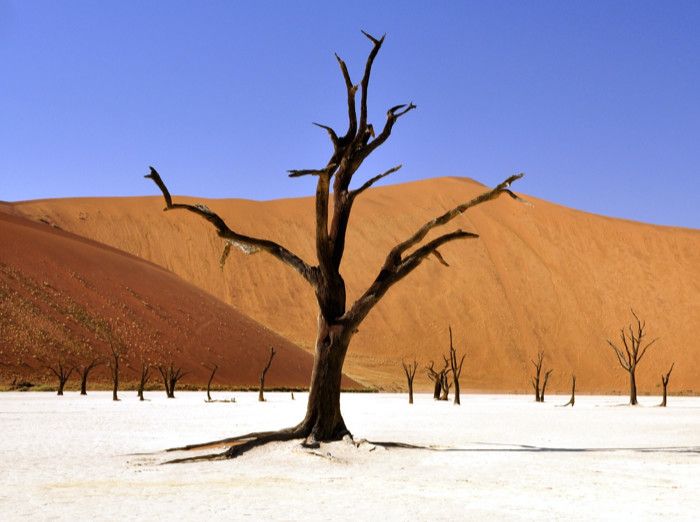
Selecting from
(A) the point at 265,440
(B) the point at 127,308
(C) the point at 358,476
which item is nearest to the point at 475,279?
(B) the point at 127,308

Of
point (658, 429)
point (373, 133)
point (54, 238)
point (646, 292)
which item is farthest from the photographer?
point (646, 292)

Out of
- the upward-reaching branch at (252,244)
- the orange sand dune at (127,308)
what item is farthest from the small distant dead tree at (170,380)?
the upward-reaching branch at (252,244)

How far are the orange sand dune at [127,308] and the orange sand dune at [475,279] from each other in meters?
9.11

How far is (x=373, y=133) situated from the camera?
1484 centimetres

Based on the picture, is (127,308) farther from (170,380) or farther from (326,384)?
(326,384)

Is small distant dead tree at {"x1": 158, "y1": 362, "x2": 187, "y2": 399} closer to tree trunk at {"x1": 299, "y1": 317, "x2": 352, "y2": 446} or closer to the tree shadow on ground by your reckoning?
the tree shadow on ground

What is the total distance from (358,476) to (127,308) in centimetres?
4842

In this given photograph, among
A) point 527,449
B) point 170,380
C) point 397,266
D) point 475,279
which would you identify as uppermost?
point 475,279

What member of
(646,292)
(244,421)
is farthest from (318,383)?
(646,292)

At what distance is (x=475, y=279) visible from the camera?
84.9m

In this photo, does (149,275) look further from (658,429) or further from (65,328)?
(658,429)

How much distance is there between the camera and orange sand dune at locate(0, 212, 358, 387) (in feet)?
171

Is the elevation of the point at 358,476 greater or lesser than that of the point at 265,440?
lesser

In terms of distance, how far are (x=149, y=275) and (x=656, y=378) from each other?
40.5m
